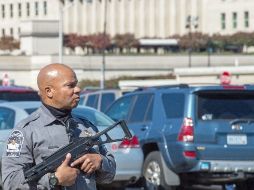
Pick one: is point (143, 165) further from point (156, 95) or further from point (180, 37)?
point (180, 37)

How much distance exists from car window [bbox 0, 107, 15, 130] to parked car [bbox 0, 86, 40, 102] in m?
5.44

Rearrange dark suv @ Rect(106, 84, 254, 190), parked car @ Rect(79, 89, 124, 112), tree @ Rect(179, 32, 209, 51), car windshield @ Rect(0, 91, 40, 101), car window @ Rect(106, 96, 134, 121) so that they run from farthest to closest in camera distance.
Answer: tree @ Rect(179, 32, 209, 51) → parked car @ Rect(79, 89, 124, 112) → car windshield @ Rect(0, 91, 40, 101) → car window @ Rect(106, 96, 134, 121) → dark suv @ Rect(106, 84, 254, 190)

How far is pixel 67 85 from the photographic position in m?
5.81

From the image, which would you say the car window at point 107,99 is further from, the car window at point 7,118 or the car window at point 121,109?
the car window at point 7,118

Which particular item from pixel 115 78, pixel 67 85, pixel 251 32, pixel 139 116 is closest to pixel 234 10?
pixel 251 32

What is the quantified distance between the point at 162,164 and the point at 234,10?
3605 inches

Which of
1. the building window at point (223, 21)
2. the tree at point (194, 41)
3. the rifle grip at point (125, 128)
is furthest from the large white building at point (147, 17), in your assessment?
the rifle grip at point (125, 128)

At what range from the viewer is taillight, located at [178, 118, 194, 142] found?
1430 centimetres

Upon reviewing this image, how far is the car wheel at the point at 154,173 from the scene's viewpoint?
599 inches

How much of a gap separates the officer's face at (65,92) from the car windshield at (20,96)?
1491cm

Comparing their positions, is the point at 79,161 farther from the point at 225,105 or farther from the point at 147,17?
the point at 147,17

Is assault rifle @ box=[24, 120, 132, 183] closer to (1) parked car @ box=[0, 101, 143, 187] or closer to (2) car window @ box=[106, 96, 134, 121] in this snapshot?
(1) parked car @ box=[0, 101, 143, 187]

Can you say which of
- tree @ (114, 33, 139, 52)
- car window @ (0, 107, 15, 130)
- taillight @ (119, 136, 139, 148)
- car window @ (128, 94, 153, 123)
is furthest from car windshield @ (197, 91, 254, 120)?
tree @ (114, 33, 139, 52)

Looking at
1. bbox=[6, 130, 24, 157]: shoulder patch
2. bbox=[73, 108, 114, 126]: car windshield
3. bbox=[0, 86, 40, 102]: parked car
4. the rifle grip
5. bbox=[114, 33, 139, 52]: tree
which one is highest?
the rifle grip
